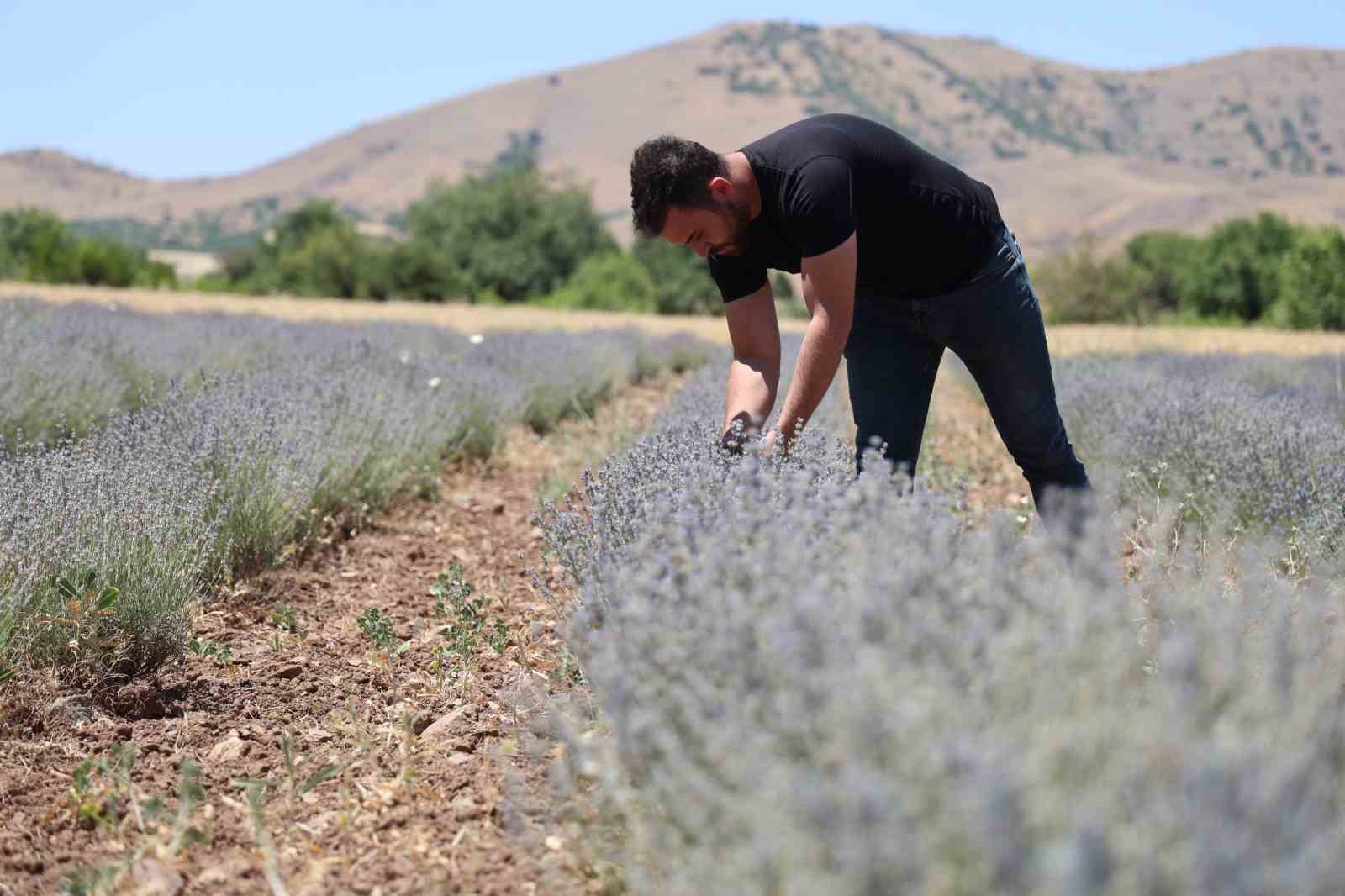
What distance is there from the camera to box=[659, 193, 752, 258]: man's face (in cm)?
267

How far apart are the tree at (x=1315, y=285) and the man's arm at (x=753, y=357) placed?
1203 inches

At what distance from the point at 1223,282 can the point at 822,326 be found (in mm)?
44220

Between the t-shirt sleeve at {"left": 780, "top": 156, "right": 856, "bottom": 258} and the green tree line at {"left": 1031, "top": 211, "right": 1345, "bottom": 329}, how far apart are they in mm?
26533

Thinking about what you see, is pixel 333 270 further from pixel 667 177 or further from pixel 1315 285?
pixel 667 177

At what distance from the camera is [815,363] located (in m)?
2.73

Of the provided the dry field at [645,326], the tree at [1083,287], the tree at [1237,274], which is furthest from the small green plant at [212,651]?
the tree at [1237,274]

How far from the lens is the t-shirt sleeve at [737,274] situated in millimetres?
3020

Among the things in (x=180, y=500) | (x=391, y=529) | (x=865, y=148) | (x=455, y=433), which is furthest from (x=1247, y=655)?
(x=455, y=433)

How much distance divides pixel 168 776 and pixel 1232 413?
4.58 m

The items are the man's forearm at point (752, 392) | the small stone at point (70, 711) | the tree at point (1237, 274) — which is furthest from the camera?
the tree at point (1237, 274)

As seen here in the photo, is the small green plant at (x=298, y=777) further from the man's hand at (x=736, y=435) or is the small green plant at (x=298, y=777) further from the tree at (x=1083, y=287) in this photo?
the tree at (x=1083, y=287)

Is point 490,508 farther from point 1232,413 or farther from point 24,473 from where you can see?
point 1232,413

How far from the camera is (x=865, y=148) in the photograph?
2.82m

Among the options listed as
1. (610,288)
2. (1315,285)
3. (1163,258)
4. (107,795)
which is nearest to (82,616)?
(107,795)
